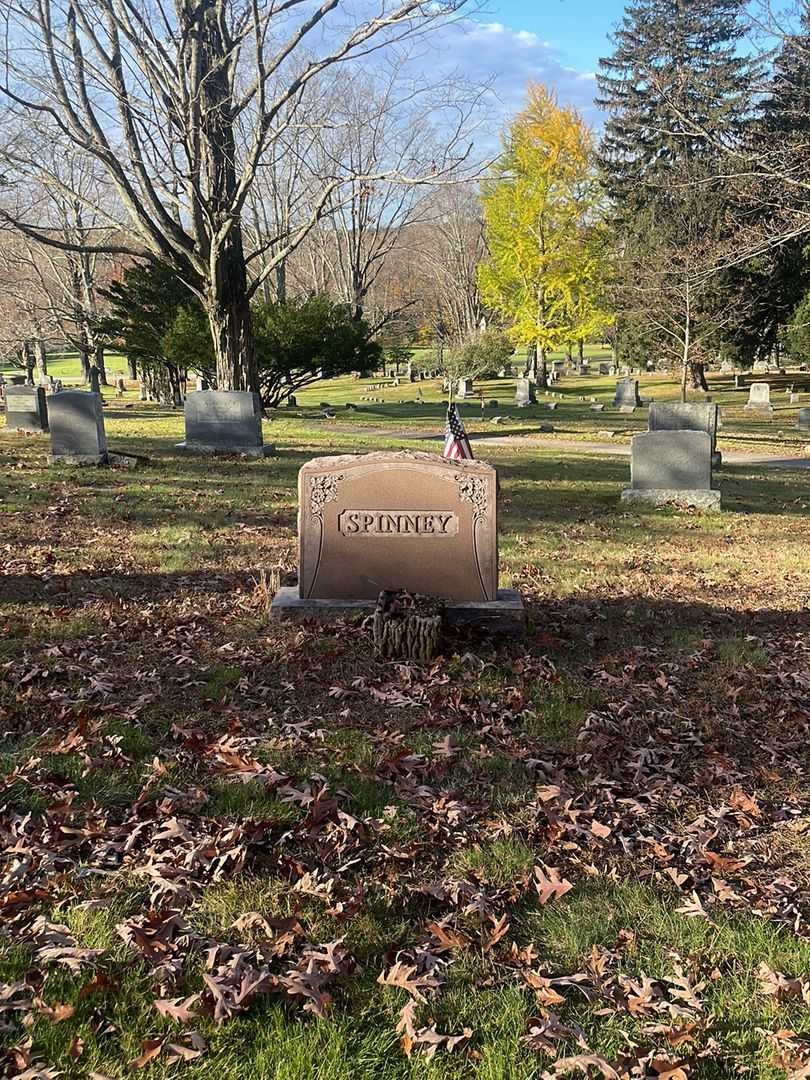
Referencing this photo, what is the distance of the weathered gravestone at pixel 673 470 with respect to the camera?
12031 mm

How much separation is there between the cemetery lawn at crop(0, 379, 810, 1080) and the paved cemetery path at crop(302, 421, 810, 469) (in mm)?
13060

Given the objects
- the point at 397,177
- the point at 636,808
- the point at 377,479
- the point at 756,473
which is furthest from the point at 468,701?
the point at 756,473

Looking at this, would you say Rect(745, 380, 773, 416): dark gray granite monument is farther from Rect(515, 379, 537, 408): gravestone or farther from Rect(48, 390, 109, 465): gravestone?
Rect(48, 390, 109, 465): gravestone

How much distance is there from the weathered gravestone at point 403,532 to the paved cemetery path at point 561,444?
46.3 ft

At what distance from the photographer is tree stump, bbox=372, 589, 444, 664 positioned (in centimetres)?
523

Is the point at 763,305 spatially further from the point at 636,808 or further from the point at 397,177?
the point at 636,808

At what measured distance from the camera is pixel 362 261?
149 feet

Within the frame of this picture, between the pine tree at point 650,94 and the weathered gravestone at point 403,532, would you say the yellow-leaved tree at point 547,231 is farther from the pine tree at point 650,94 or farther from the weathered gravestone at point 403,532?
the weathered gravestone at point 403,532

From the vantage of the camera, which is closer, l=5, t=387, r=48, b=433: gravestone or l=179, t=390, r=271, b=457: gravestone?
l=179, t=390, r=271, b=457: gravestone

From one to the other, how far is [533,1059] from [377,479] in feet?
12.8

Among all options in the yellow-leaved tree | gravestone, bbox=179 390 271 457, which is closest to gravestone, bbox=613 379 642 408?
the yellow-leaved tree

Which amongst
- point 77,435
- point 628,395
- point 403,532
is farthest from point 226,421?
point 628,395

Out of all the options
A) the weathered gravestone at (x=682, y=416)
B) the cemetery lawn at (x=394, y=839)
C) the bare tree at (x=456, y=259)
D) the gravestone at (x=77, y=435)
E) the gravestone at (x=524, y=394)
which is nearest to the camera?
the cemetery lawn at (x=394, y=839)

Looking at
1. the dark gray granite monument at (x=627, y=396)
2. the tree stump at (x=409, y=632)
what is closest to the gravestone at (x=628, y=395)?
the dark gray granite monument at (x=627, y=396)
